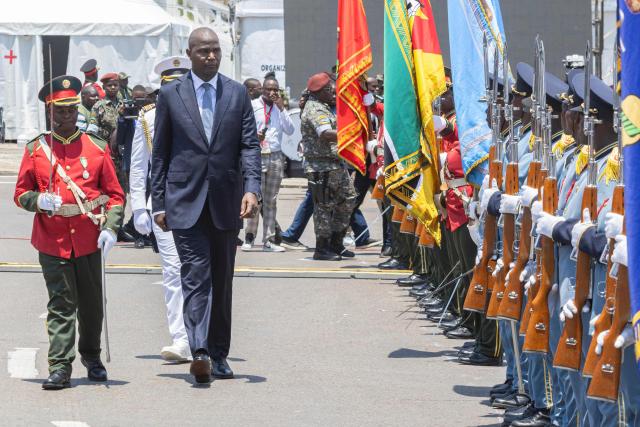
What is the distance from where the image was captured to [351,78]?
13227mm

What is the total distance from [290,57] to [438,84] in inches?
418

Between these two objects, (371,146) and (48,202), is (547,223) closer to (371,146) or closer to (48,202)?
(48,202)

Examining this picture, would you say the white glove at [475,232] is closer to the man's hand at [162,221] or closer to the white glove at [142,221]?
the man's hand at [162,221]

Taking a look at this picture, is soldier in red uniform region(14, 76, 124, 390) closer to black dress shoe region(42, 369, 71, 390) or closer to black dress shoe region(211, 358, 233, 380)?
black dress shoe region(42, 369, 71, 390)

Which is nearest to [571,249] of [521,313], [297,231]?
[521,313]

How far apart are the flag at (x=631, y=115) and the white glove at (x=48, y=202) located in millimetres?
5032

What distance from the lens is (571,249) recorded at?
5672 mm

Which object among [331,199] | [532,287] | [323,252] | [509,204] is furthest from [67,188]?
[323,252]

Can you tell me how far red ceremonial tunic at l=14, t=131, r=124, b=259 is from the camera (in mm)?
7758

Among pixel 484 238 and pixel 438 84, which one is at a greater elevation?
pixel 438 84

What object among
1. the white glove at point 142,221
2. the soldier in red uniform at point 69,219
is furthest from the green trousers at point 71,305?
the white glove at point 142,221

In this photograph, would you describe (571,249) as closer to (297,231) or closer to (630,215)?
(630,215)

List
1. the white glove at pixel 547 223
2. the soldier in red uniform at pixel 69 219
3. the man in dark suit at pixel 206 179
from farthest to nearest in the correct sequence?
the man in dark suit at pixel 206 179 → the soldier in red uniform at pixel 69 219 → the white glove at pixel 547 223

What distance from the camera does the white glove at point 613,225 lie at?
15.5 feet
